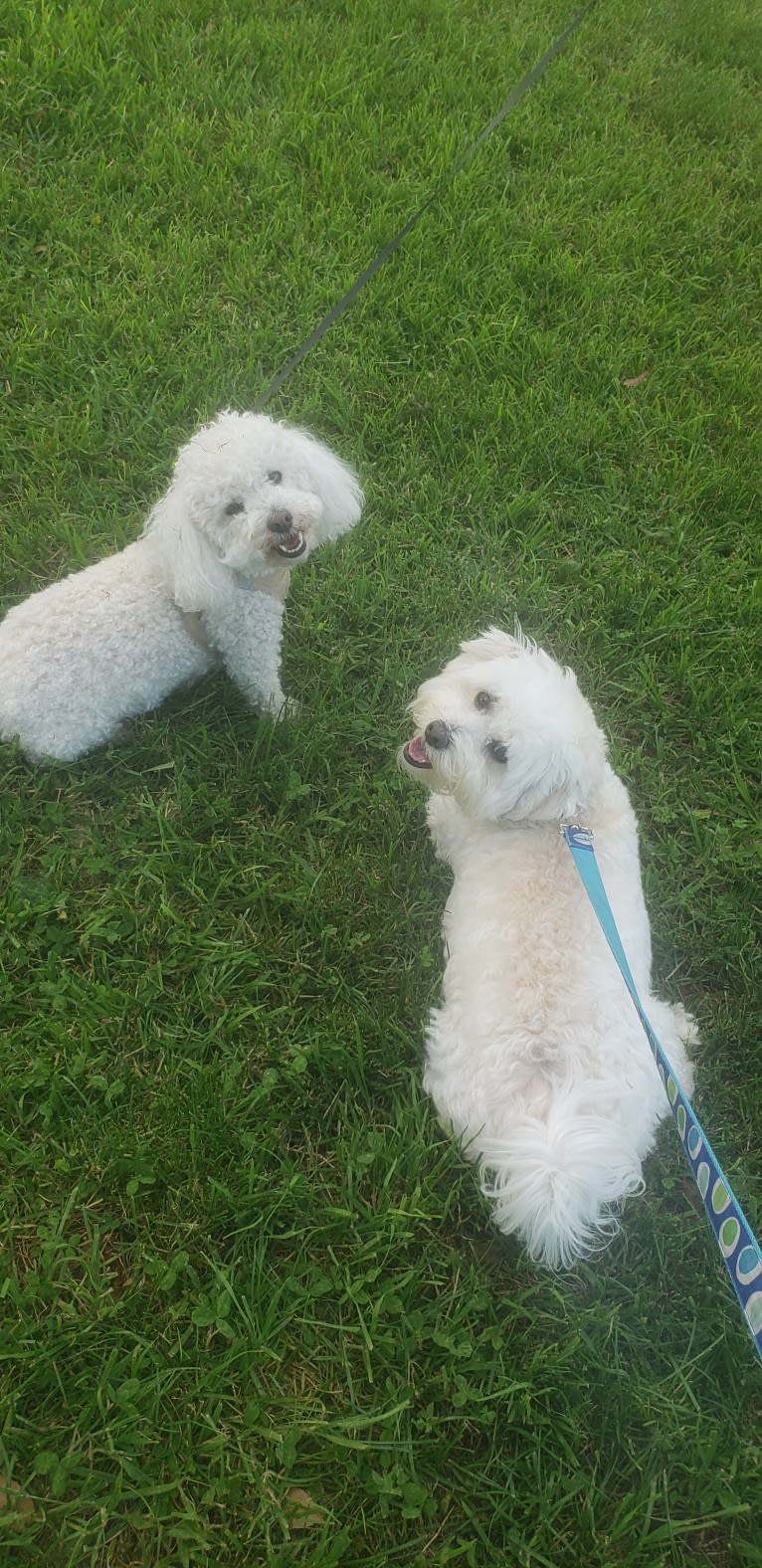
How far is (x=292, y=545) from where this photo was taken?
2516 millimetres

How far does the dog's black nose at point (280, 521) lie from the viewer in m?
2.47

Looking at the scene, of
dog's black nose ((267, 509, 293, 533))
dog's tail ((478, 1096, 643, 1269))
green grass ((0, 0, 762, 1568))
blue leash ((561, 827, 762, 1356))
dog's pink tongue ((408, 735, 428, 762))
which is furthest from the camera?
dog's black nose ((267, 509, 293, 533))

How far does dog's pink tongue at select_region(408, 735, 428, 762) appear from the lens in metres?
2.32

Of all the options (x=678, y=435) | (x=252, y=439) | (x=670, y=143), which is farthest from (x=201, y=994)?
(x=670, y=143)

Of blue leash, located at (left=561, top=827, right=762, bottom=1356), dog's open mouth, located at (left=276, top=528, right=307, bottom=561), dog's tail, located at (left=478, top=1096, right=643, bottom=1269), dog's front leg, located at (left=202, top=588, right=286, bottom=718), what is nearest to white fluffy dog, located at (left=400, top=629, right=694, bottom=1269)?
dog's tail, located at (left=478, top=1096, right=643, bottom=1269)

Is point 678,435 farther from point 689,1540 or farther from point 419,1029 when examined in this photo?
point 689,1540

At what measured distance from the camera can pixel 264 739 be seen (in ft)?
A: 9.35

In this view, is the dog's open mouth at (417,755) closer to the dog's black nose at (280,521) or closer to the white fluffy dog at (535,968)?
the white fluffy dog at (535,968)

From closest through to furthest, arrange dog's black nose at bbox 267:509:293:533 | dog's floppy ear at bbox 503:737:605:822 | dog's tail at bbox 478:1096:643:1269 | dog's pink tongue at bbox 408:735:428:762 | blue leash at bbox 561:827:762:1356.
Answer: blue leash at bbox 561:827:762:1356 → dog's tail at bbox 478:1096:643:1269 → dog's floppy ear at bbox 503:737:605:822 → dog's pink tongue at bbox 408:735:428:762 → dog's black nose at bbox 267:509:293:533

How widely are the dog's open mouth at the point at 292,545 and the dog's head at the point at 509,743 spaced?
22.7 inches

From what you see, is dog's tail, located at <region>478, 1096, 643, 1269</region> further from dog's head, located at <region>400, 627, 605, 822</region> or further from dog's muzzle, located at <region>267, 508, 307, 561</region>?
dog's muzzle, located at <region>267, 508, 307, 561</region>

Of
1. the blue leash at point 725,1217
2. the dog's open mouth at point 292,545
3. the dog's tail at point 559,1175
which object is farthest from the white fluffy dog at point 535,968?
the dog's open mouth at point 292,545

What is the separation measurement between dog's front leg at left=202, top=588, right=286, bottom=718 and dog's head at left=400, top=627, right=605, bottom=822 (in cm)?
68

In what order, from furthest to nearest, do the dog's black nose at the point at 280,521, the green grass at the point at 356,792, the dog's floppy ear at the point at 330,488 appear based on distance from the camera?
the dog's floppy ear at the point at 330,488
the dog's black nose at the point at 280,521
the green grass at the point at 356,792
